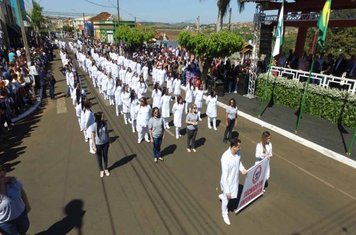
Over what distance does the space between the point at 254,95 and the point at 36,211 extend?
13.1m

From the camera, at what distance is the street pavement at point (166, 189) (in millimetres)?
5762

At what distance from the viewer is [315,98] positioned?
488 inches

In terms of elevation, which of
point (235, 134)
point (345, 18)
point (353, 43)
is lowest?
point (235, 134)

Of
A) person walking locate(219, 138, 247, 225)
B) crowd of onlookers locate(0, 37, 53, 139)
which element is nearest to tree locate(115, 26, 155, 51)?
crowd of onlookers locate(0, 37, 53, 139)

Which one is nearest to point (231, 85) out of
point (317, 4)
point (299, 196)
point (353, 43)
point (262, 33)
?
point (262, 33)

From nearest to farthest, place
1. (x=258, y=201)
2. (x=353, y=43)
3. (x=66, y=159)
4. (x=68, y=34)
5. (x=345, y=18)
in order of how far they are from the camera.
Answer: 1. (x=258, y=201)
2. (x=66, y=159)
3. (x=345, y=18)
4. (x=353, y=43)
5. (x=68, y=34)

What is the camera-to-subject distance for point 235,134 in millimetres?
10984

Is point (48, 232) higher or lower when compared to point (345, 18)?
lower

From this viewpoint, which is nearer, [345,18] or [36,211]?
[36,211]

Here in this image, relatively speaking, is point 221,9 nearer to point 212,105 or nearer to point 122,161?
point 212,105

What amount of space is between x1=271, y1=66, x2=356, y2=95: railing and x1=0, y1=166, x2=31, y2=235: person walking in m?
11.7

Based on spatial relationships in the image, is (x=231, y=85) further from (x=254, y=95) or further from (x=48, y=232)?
(x=48, y=232)

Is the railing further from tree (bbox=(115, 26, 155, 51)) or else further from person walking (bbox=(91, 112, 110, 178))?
tree (bbox=(115, 26, 155, 51))

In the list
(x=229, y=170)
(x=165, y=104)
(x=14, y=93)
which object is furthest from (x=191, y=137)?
(x=14, y=93)
